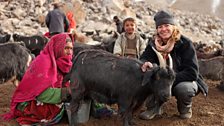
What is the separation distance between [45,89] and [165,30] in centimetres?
179

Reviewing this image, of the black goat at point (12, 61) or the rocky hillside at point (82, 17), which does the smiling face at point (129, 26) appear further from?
the rocky hillside at point (82, 17)

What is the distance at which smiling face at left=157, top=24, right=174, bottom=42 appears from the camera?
5379 millimetres

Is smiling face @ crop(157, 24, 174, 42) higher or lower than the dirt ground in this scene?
higher

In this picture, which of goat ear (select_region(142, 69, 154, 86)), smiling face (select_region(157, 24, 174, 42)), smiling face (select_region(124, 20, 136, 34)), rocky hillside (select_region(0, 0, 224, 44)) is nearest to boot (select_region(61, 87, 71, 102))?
goat ear (select_region(142, 69, 154, 86))

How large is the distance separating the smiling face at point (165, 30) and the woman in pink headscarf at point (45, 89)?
125cm

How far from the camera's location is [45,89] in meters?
5.33

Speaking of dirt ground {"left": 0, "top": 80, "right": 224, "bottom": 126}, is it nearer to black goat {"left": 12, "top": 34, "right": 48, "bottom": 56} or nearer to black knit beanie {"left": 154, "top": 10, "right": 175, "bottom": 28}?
black knit beanie {"left": 154, "top": 10, "right": 175, "bottom": 28}

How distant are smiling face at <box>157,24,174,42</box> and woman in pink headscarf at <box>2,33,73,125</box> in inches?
49.4

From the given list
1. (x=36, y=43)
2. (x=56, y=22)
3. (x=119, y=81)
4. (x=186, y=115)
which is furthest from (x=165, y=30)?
(x=56, y=22)

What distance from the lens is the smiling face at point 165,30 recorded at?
538cm

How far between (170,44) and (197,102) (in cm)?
165

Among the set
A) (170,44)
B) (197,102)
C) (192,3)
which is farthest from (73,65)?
(192,3)

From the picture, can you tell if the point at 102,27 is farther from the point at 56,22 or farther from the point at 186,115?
the point at 186,115

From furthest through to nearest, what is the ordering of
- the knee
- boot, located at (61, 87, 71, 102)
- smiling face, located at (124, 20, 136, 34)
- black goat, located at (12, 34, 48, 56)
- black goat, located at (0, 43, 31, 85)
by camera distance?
black goat, located at (12, 34, 48, 56) < black goat, located at (0, 43, 31, 85) < smiling face, located at (124, 20, 136, 34) < the knee < boot, located at (61, 87, 71, 102)
